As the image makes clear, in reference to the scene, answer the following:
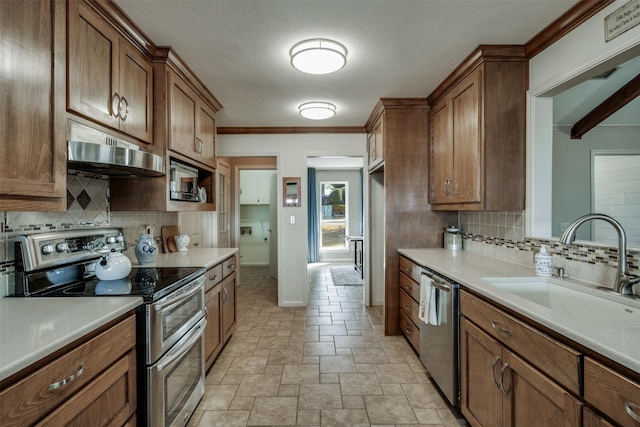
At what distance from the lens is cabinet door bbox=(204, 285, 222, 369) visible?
235cm

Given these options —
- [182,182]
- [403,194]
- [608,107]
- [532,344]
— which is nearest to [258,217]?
[403,194]

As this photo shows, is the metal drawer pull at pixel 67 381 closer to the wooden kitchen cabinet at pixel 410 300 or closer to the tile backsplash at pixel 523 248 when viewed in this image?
the wooden kitchen cabinet at pixel 410 300

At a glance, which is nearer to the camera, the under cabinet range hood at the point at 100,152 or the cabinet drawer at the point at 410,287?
the under cabinet range hood at the point at 100,152

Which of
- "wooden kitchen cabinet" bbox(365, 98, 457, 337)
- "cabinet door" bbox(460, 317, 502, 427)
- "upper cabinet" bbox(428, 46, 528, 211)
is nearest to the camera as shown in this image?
"cabinet door" bbox(460, 317, 502, 427)

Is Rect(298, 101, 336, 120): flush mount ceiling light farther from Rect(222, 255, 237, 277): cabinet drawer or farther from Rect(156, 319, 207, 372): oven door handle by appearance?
Rect(156, 319, 207, 372): oven door handle

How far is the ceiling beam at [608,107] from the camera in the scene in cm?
216

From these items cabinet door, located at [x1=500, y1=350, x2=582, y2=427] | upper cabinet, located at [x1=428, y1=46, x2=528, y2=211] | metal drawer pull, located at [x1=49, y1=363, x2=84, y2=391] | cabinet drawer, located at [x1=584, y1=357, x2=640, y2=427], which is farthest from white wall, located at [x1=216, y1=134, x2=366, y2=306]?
cabinet drawer, located at [x1=584, y1=357, x2=640, y2=427]

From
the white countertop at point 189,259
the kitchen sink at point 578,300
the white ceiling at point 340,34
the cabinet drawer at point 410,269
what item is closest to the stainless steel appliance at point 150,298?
the white countertop at point 189,259

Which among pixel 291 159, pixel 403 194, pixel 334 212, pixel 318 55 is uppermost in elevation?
A: pixel 318 55

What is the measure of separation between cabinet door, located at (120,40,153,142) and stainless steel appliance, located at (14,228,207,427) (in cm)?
71

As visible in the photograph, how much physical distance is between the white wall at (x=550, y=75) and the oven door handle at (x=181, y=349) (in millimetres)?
2356

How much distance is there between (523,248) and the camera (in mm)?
2227

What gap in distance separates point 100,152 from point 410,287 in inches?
98.5

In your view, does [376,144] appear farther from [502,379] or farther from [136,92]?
[502,379]
